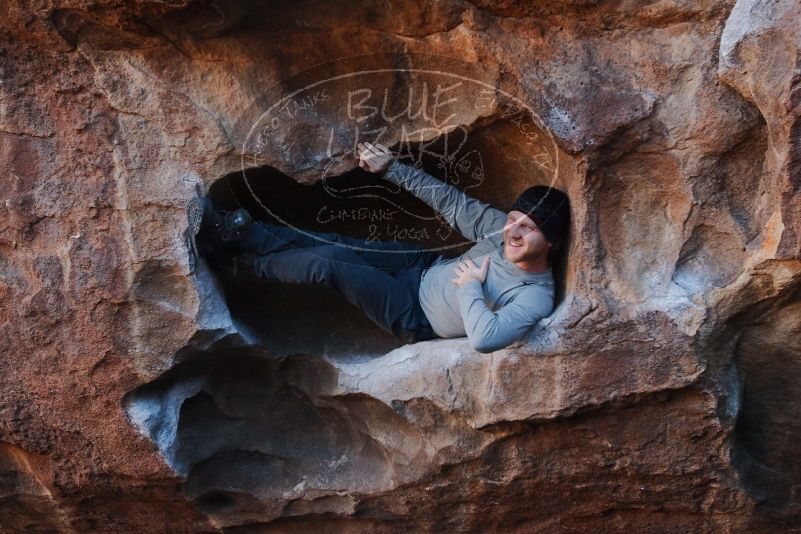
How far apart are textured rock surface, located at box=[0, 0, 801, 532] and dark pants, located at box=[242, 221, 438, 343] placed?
116mm

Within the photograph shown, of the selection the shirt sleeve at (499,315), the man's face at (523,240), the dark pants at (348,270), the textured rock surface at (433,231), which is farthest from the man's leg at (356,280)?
the man's face at (523,240)

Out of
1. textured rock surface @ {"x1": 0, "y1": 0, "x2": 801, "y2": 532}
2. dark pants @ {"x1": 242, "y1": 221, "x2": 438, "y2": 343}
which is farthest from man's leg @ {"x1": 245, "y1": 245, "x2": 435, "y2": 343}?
textured rock surface @ {"x1": 0, "y1": 0, "x2": 801, "y2": 532}

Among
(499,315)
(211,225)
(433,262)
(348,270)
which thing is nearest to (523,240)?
(499,315)

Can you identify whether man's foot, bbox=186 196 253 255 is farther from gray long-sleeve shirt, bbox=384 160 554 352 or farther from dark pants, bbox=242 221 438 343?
gray long-sleeve shirt, bbox=384 160 554 352

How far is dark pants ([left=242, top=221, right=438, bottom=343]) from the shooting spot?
2771 mm

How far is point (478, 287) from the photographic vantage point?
265 centimetres

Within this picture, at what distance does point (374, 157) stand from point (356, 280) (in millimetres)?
380

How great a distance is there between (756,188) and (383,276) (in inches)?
43.1

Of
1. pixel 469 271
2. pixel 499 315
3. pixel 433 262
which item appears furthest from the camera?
pixel 433 262

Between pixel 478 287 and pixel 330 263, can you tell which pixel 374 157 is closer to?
pixel 330 263

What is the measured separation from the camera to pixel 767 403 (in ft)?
9.10

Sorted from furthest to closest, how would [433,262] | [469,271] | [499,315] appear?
[433,262] → [469,271] → [499,315]

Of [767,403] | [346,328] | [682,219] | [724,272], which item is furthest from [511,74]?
[767,403]

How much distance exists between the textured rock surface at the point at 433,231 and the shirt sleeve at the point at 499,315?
2.8 inches
